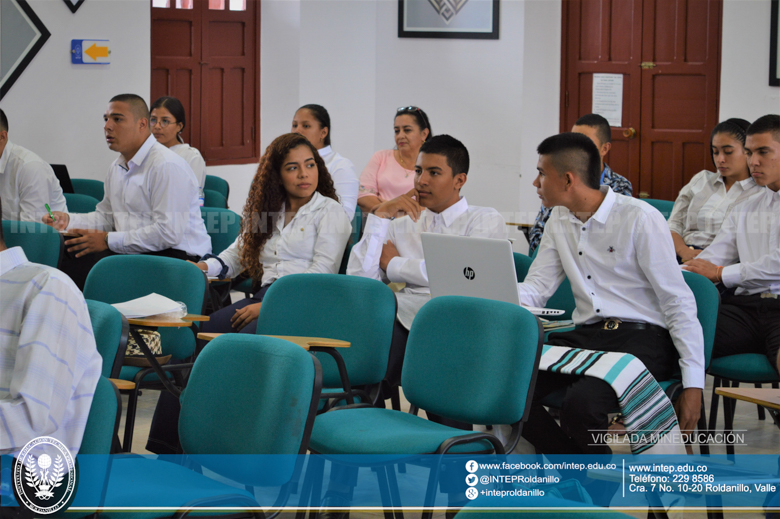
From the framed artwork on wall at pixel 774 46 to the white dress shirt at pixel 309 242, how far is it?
3801 mm

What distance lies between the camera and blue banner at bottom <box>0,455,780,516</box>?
5.86 ft

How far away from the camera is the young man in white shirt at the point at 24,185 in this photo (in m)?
4.58

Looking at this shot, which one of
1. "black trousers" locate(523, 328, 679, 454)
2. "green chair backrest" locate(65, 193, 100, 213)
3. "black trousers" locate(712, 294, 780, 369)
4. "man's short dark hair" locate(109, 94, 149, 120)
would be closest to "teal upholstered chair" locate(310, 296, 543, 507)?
"black trousers" locate(523, 328, 679, 454)

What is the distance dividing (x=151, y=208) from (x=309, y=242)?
107 cm

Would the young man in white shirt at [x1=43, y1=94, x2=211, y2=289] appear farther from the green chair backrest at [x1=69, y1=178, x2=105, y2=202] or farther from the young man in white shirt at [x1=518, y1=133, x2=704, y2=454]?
the young man in white shirt at [x1=518, y1=133, x2=704, y2=454]

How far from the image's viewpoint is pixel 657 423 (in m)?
2.42

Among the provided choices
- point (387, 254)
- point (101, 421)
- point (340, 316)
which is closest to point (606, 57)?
point (387, 254)

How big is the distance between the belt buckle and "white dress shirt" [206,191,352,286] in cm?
130

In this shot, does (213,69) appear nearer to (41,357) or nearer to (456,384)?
(456,384)

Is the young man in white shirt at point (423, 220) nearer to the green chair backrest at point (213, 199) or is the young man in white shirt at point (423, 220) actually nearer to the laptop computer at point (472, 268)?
the laptop computer at point (472, 268)

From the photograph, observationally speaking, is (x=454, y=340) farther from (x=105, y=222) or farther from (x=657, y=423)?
(x=105, y=222)

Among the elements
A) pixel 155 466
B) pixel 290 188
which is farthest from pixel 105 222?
pixel 155 466

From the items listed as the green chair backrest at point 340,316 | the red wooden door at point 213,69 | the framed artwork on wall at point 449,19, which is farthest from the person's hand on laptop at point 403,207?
the red wooden door at point 213,69

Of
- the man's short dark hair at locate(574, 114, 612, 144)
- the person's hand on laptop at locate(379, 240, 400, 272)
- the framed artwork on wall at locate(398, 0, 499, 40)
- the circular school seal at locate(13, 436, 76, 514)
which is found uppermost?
the framed artwork on wall at locate(398, 0, 499, 40)
